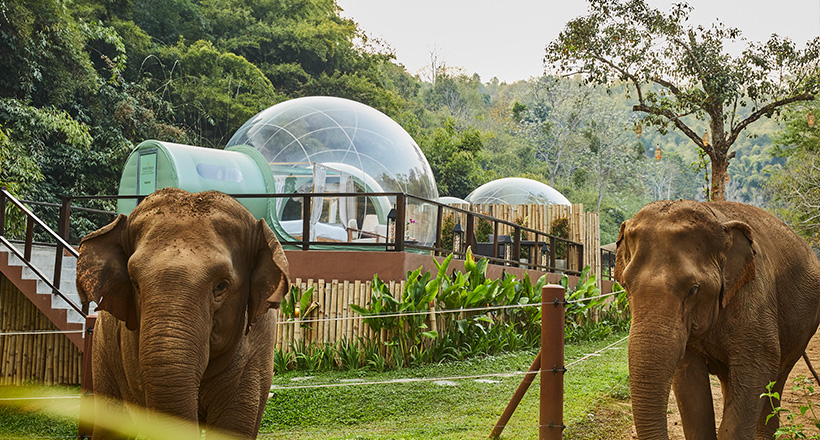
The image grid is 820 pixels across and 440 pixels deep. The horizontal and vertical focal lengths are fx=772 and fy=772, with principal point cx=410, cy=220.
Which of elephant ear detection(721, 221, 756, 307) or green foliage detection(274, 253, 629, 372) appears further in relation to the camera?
green foliage detection(274, 253, 629, 372)

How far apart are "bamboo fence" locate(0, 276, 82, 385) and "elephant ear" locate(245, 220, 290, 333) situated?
808 centimetres

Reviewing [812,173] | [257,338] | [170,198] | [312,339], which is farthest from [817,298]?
[812,173]

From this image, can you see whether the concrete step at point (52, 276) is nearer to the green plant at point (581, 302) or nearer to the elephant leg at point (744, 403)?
the elephant leg at point (744, 403)

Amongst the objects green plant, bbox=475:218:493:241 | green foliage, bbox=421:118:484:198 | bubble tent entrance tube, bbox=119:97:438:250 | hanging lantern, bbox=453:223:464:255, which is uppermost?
green foliage, bbox=421:118:484:198

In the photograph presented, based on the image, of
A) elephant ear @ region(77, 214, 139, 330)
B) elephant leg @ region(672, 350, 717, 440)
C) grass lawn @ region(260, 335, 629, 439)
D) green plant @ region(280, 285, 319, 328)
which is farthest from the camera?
green plant @ region(280, 285, 319, 328)

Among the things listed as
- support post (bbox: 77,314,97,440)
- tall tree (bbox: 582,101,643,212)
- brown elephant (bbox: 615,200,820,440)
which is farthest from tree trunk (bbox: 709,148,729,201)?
tall tree (bbox: 582,101,643,212)

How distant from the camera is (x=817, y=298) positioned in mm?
5863

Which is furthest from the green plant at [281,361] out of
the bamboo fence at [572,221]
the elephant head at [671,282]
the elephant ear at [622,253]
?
the bamboo fence at [572,221]

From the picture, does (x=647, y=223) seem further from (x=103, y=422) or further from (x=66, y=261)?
(x=66, y=261)

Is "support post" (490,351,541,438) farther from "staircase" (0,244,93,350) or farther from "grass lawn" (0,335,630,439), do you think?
"staircase" (0,244,93,350)

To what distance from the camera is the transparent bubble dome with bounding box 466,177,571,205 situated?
26672 mm

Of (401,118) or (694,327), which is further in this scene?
(401,118)

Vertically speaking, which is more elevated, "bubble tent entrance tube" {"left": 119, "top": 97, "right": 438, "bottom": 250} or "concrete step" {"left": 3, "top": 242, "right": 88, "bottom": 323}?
"bubble tent entrance tube" {"left": 119, "top": 97, "right": 438, "bottom": 250}

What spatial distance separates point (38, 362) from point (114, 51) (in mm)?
19898
